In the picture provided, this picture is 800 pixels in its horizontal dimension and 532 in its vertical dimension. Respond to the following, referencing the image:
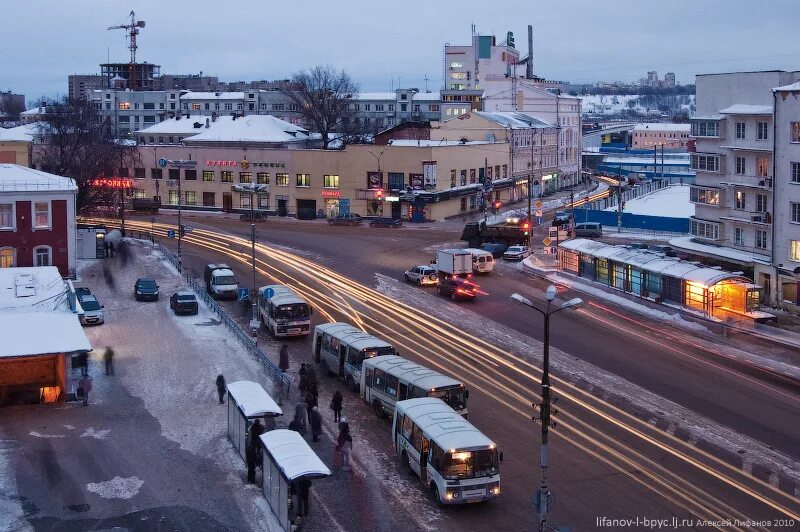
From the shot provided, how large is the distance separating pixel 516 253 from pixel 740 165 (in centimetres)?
1686

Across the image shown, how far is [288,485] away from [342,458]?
4742mm

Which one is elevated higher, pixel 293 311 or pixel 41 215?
pixel 41 215

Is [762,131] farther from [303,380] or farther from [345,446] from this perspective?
[345,446]

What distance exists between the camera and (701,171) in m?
55.4

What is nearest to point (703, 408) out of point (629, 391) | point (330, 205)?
point (629, 391)

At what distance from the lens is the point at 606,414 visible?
30.7 metres

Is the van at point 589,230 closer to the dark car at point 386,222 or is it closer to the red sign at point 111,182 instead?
the dark car at point 386,222

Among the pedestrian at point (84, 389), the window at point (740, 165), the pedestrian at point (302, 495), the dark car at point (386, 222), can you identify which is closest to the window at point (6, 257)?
the pedestrian at point (84, 389)

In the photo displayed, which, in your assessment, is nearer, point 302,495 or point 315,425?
point 302,495

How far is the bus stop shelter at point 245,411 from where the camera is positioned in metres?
25.9

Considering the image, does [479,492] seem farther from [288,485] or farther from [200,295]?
[200,295]

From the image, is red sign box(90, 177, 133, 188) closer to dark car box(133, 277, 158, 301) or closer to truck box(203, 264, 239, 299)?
truck box(203, 264, 239, 299)

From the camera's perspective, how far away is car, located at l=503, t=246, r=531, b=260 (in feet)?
211

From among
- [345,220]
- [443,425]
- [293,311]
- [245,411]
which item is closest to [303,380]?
[245,411]
